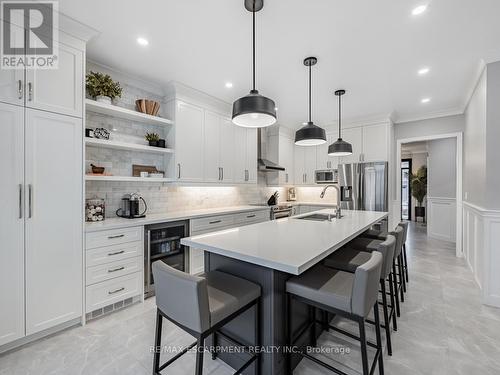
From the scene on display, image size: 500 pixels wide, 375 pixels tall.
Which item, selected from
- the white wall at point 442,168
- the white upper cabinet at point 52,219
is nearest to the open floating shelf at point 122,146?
the white upper cabinet at point 52,219

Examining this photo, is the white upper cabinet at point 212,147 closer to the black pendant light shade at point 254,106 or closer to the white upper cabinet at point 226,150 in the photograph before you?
the white upper cabinet at point 226,150

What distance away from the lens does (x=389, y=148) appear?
460 cm

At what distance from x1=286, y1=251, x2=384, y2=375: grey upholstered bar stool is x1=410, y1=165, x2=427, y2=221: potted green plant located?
7.86 m

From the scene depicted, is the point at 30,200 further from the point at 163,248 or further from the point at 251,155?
the point at 251,155

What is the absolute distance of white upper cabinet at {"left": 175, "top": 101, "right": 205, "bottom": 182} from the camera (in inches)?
130

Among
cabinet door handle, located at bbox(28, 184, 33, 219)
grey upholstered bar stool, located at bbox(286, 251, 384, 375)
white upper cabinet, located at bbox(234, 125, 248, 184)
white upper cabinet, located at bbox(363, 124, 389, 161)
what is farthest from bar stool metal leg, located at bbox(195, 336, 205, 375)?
white upper cabinet, located at bbox(363, 124, 389, 161)

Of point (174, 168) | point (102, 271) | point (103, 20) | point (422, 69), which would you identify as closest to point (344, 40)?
point (422, 69)

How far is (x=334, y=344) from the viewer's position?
75.2 inches

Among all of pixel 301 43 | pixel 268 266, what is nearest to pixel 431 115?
pixel 301 43

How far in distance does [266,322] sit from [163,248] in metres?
1.75

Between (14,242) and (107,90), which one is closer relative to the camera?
(14,242)

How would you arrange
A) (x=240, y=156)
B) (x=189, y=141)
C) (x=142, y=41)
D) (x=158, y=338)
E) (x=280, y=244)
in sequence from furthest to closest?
(x=240, y=156)
(x=189, y=141)
(x=142, y=41)
(x=280, y=244)
(x=158, y=338)

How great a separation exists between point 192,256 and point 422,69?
3738 millimetres

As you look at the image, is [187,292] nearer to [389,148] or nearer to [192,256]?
[192,256]
